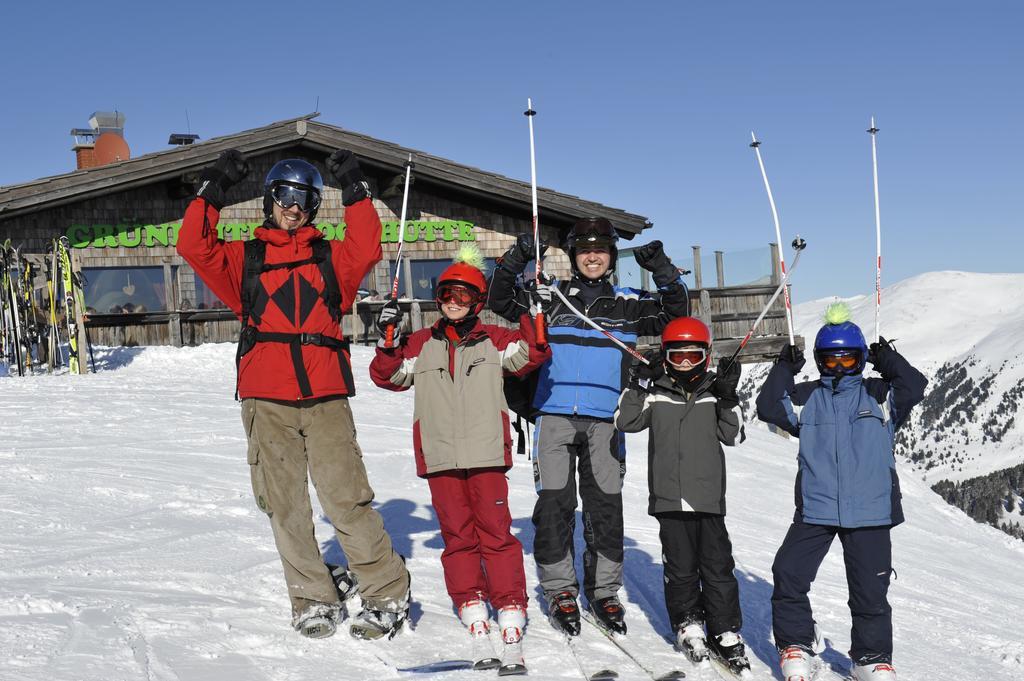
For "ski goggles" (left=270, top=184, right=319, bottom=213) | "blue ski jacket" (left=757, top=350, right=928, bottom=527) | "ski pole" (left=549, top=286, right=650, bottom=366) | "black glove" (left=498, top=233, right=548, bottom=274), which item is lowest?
"blue ski jacket" (left=757, top=350, right=928, bottom=527)

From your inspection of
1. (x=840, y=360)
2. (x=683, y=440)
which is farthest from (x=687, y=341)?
(x=840, y=360)

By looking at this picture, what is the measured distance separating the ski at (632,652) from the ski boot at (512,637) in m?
0.53

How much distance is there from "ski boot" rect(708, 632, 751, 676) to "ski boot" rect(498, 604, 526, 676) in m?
0.93

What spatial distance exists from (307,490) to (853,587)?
261cm

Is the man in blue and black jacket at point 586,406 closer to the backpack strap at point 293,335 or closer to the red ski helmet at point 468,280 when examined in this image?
the red ski helmet at point 468,280

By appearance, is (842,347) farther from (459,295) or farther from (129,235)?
(129,235)

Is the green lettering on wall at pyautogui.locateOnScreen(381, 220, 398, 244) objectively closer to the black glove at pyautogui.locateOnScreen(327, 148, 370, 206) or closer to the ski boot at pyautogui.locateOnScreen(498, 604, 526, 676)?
the black glove at pyautogui.locateOnScreen(327, 148, 370, 206)

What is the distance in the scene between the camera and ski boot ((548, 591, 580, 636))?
187 inches

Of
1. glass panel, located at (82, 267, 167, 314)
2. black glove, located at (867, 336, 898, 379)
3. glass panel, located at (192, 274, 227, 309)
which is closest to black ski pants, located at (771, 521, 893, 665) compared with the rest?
black glove, located at (867, 336, 898, 379)

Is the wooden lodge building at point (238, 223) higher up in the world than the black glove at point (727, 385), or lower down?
higher up

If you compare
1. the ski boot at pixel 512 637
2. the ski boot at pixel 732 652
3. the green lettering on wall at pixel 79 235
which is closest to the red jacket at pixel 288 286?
the ski boot at pixel 512 637

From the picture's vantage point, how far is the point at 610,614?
4863 mm

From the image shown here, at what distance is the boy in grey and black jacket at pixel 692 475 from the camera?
4582 mm

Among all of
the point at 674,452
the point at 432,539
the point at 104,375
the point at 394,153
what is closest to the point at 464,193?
the point at 394,153
